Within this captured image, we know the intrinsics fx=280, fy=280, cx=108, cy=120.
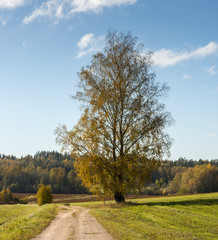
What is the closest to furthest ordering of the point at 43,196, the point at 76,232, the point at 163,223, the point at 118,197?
the point at 76,232
the point at 163,223
the point at 118,197
the point at 43,196

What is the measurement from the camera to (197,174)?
111m

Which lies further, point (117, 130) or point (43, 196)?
point (43, 196)

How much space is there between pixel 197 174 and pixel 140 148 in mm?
93668

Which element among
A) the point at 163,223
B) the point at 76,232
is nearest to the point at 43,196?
the point at 163,223

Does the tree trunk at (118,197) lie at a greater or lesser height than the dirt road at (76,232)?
greater

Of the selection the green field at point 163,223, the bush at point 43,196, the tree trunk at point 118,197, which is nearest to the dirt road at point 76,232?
the green field at point 163,223

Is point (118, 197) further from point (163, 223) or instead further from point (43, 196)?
point (43, 196)

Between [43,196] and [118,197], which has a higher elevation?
[118,197]

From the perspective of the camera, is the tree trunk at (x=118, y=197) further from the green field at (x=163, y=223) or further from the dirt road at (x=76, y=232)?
the dirt road at (x=76, y=232)

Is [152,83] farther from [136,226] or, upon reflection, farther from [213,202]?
[136,226]

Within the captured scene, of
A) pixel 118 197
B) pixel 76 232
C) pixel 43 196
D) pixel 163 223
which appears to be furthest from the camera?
pixel 43 196

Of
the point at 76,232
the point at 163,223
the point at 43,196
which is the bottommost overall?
the point at 163,223

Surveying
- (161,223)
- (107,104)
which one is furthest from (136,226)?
(107,104)

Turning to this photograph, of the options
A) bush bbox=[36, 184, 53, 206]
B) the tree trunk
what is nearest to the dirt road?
the tree trunk
